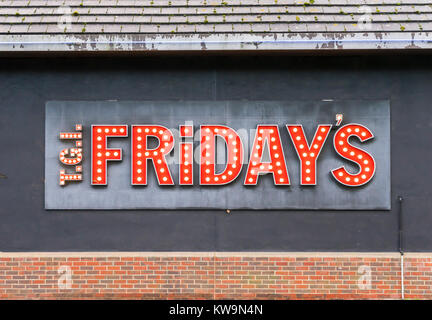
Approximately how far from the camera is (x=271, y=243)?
7.05 meters

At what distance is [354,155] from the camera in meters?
6.98

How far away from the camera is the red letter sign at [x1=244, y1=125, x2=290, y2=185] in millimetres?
7008

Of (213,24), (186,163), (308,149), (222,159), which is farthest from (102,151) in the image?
(308,149)

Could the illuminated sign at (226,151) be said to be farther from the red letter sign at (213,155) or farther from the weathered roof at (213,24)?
the weathered roof at (213,24)

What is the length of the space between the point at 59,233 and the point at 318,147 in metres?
4.13

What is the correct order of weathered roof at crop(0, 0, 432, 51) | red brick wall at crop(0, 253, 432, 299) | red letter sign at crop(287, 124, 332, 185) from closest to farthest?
weathered roof at crop(0, 0, 432, 51) → red brick wall at crop(0, 253, 432, 299) → red letter sign at crop(287, 124, 332, 185)

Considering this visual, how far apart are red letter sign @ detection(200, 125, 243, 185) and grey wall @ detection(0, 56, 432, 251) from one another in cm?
52

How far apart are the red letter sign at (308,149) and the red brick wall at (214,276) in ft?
3.82

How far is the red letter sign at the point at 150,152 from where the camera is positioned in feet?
23.0

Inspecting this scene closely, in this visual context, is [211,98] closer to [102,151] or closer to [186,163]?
[186,163]

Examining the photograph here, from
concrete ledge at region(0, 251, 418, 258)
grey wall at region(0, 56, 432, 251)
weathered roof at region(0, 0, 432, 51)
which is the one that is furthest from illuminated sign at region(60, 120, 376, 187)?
weathered roof at region(0, 0, 432, 51)

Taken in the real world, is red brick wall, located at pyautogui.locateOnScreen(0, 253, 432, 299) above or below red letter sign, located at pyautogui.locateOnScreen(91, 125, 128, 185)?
below

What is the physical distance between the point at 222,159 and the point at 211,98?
0.95 m

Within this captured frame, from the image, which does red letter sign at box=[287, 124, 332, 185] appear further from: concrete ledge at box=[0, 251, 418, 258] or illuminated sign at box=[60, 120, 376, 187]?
concrete ledge at box=[0, 251, 418, 258]
